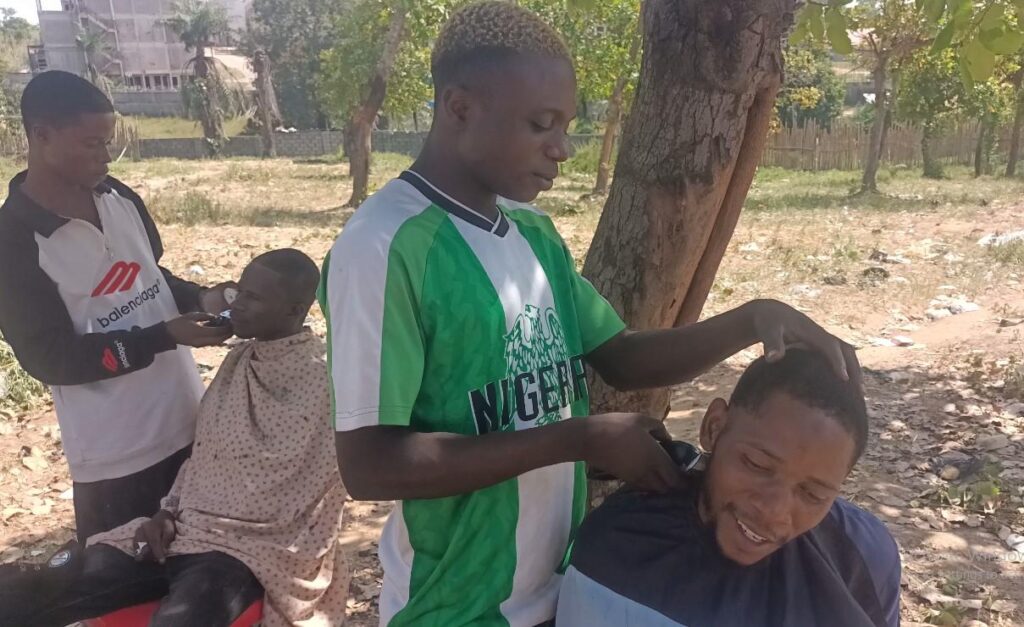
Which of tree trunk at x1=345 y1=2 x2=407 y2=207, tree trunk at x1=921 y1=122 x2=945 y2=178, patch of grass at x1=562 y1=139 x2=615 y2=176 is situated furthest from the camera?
patch of grass at x1=562 y1=139 x2=615 y2=176

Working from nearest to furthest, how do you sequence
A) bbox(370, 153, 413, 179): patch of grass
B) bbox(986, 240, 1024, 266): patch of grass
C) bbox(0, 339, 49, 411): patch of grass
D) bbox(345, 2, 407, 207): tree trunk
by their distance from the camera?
bbox(0, 339, 49, 411): patch of grass < bbox(986, 240, 1024, 266): patch of grass < bbox(345, 2, 407, 207): tree trunk < bbox(370, 153, 413, 179): patch of grass

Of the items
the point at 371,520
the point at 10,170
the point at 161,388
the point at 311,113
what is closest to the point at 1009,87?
the point at 371,520

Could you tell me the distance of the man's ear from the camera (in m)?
1.40

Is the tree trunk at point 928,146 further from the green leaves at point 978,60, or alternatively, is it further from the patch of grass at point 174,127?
the patch of grass at point 174,127

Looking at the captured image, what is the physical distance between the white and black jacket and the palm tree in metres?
35.1

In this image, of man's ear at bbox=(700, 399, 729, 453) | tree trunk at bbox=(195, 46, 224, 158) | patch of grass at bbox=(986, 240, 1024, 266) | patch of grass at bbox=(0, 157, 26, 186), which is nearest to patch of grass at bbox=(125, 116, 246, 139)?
tree trunk at bbox=(195, 46, 224, 158)

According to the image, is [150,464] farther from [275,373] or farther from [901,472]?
[901,472]

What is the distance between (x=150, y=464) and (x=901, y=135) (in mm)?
22638

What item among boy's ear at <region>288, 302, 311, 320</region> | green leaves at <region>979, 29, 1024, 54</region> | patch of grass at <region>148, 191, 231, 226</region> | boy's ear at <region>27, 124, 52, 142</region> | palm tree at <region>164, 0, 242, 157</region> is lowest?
patch of grass at <region>148, 191, 231, 226</region>

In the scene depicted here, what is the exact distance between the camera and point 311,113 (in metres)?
44.8

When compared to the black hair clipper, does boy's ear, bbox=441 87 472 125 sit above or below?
above

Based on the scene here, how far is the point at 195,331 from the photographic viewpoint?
2072 mm

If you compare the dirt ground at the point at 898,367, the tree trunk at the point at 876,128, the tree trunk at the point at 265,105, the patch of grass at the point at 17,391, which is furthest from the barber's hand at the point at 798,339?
the tree trunk at the point at 265,105

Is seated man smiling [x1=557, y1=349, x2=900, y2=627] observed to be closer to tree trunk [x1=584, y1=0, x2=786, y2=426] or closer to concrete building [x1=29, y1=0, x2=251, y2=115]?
tree trunk [x1=584, y1=0, x2=786, y2=426]
